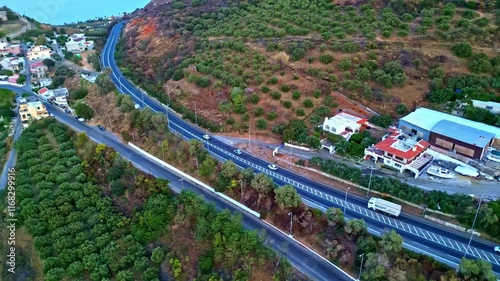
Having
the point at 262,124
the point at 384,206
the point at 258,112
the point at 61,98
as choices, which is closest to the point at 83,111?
the point at 61,98

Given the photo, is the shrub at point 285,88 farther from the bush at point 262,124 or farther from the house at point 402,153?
the house at point 402,153

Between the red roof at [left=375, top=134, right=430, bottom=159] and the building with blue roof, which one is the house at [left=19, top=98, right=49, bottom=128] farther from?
the building with blue roof

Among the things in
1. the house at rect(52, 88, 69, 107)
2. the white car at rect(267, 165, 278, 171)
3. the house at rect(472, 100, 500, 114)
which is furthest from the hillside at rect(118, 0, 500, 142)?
the house at rect(52, 88, 69, 107)

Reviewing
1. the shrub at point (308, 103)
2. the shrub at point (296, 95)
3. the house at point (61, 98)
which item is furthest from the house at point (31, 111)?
the shrub at point (308, 103)

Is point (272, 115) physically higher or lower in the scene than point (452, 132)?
lower

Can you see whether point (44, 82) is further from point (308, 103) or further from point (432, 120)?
point (432, 120)

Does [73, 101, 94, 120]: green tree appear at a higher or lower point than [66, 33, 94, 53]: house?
lower

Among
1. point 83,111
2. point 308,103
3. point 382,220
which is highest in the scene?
point 308,103
